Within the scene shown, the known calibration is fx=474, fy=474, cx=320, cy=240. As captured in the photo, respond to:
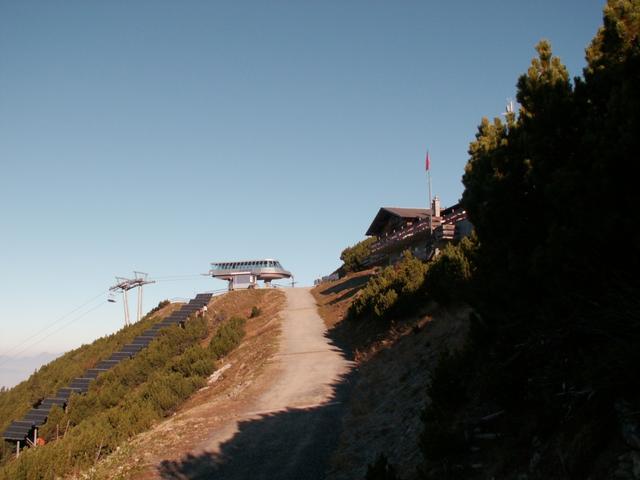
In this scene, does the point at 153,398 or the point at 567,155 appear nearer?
the point at 567,155

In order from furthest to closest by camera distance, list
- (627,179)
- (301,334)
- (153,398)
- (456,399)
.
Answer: (301,334) < (153,398) < (456,399) < (627,179)

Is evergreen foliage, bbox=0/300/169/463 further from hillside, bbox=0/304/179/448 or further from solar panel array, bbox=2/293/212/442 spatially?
solar panel array, bbox=2/293/212/442

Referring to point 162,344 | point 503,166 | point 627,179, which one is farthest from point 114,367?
point 627,179

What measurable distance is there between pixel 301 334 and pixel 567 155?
77.6ft

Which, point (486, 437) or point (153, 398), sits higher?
point (486, 437)

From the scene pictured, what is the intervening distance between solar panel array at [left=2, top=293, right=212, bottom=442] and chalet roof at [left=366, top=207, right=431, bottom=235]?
64.1ft

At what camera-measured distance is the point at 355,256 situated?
196 ft

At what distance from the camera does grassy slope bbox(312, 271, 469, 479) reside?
1117 centimetres

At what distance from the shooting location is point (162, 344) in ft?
113

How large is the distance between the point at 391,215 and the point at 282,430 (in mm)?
35411

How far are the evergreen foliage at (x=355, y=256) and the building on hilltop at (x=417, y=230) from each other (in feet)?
21.1

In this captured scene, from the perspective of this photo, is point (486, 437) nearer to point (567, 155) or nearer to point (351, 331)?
point (567, 155)

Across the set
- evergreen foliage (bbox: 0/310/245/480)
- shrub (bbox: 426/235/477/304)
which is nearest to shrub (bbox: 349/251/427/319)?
shrub (bbox: 426/235/477/304)

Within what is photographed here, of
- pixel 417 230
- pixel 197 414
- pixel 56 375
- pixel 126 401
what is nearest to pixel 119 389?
pixel 126 401
